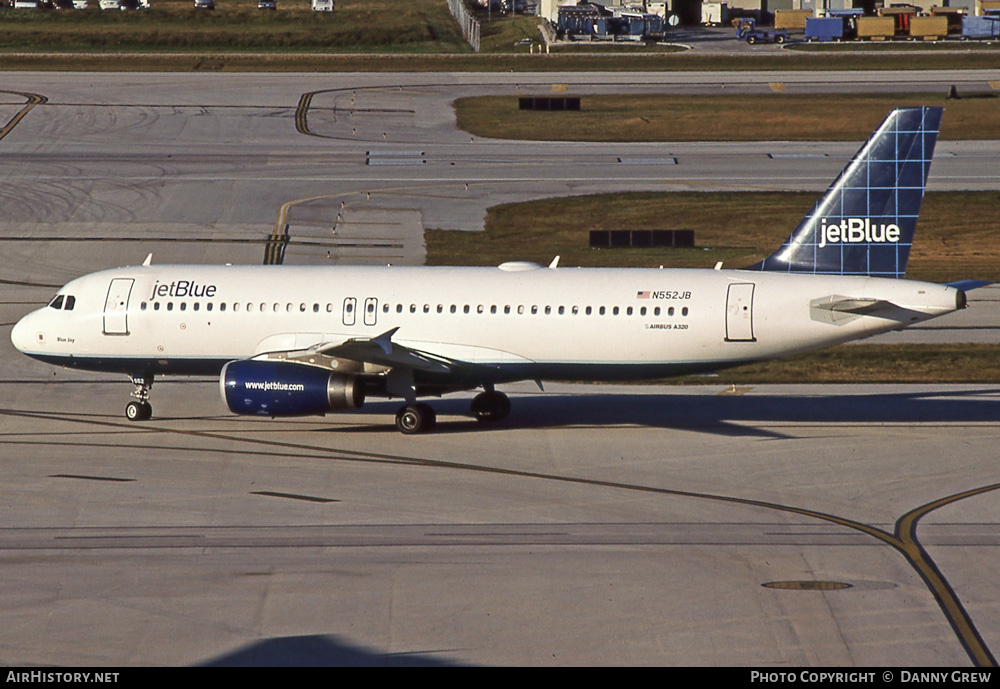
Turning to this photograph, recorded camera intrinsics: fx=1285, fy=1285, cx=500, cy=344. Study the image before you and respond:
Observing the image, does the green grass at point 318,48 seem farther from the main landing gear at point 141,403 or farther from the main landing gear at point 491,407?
the main landing gear at point 491,407

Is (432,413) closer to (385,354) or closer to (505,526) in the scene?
(385,354)

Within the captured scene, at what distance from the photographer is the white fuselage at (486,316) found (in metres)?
32.1

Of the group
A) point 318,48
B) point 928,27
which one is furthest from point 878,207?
point 928,27

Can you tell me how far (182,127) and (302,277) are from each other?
157 feet

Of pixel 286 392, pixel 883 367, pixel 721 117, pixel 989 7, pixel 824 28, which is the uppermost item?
pixel 989 7

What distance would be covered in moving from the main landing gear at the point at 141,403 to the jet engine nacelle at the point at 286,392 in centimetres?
430

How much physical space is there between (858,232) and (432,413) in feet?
39.5

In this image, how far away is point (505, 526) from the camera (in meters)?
26.1

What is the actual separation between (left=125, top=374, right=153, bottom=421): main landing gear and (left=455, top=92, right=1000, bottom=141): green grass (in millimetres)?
45832

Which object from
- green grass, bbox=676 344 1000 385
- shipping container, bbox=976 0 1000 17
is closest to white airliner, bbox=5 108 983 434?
green grass, bbox=676 344 1000 385

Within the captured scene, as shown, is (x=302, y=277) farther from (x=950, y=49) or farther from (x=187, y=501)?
(x=950, y=49)

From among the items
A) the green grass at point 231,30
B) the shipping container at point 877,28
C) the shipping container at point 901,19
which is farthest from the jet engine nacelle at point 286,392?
the shipping container at point 901,19

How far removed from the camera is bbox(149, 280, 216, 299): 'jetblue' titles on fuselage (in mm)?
35156

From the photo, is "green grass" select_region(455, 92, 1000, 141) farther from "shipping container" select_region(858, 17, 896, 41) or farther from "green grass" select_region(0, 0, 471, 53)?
"shipping container" select_region(858, 17, 896, 41)
